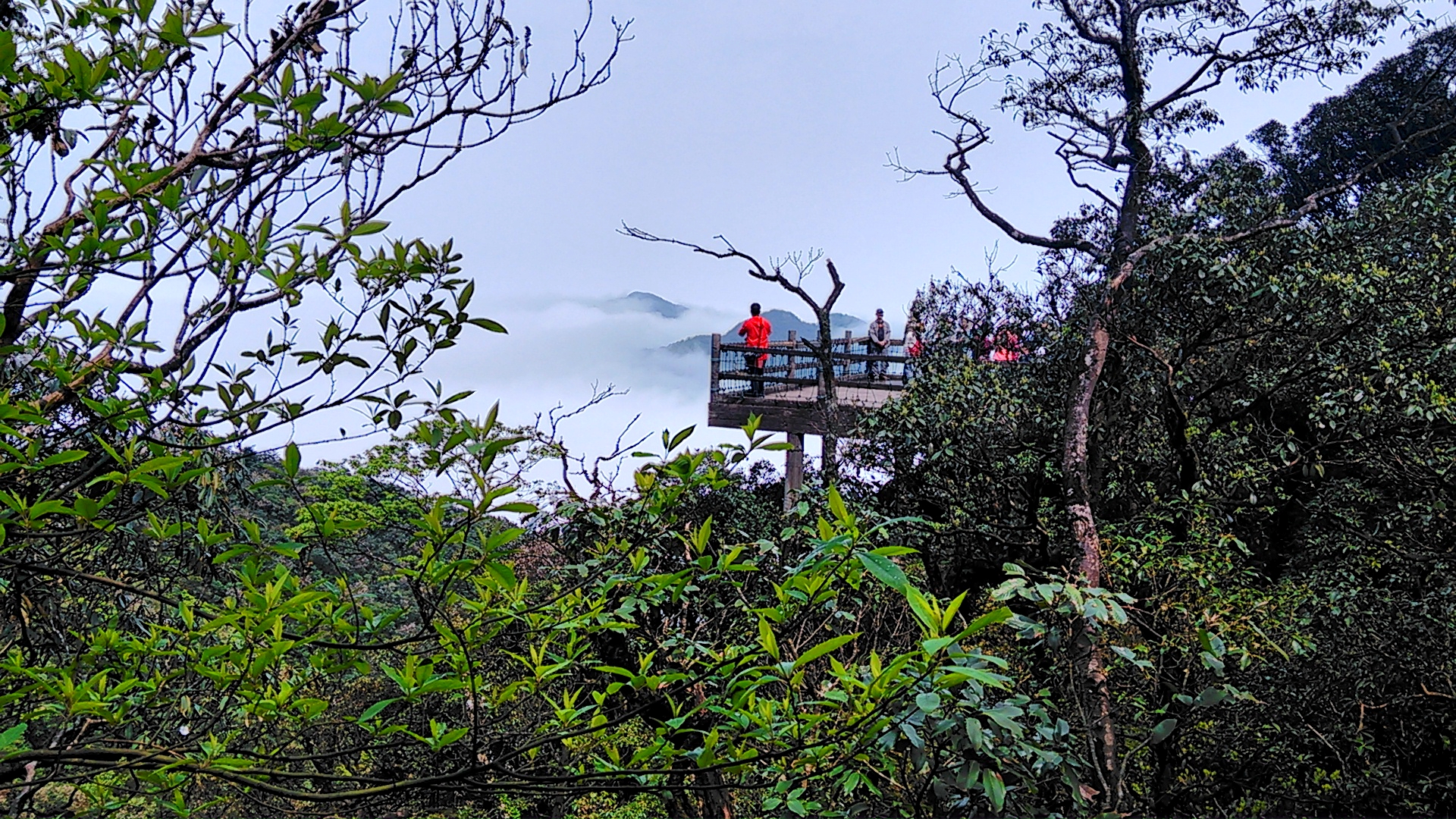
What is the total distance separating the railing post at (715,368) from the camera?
11.9 meters

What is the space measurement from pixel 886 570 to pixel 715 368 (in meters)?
10.8

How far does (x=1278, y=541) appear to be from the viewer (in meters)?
8.32

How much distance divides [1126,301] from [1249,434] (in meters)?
1.31

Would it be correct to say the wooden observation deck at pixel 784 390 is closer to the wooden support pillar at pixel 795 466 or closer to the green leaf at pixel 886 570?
the wooden support pillar at pixel 795 466

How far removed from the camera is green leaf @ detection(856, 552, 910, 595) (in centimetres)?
120

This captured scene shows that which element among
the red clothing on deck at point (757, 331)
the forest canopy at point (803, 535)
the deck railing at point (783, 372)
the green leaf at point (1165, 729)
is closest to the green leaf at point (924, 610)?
the forest canopy at point (803, 535)

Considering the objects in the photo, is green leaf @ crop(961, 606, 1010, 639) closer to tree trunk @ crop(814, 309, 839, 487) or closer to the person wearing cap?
tree trunk @ crop(814, 309, 839, 487)

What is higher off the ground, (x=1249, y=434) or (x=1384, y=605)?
(x=1249, y=434)

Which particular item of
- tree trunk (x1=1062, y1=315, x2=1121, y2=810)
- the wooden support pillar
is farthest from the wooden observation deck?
tree trunk (x1=1062, y1=315, x2=1121, y2=810)

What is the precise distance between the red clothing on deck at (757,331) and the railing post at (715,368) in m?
0.35

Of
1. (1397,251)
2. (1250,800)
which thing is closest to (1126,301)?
(1397,251)

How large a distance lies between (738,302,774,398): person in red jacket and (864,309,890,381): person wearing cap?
4.38 ft

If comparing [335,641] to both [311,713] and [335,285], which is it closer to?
[311,713]

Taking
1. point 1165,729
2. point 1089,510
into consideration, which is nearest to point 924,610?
point 1165,729
